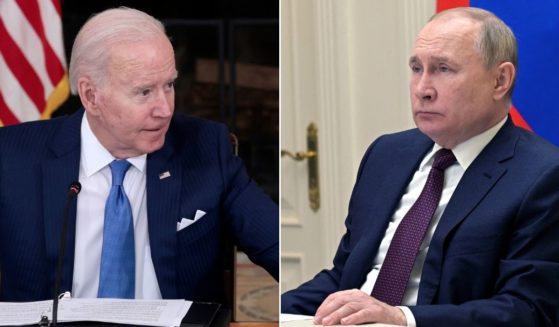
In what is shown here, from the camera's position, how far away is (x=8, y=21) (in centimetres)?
348

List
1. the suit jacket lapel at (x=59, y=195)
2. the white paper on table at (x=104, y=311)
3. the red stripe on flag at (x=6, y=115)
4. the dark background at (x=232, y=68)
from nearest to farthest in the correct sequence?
the white paper on table at (x=104, y=311) → the suit jacket lapel at (x=59, y=195) → the red stripe on flag at (x=6, y=115) → the dark background at (x=232, y=68)

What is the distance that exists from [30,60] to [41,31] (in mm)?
127

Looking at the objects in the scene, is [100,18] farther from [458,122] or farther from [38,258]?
[458,122]

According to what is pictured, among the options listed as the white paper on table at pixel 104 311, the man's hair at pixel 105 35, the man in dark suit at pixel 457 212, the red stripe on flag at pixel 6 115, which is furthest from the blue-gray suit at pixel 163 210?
the man in dark suit at pixel 457 212

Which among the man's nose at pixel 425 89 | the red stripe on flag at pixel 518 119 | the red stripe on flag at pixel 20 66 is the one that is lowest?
the red stripe on flag at pixel 20 66

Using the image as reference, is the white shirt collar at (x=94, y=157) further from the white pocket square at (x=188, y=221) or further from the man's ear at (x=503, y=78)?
the man's ear at (x=503, y=78)

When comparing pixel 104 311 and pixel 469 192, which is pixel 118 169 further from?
pixel 469 192

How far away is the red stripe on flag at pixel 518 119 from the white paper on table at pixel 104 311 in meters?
0.92

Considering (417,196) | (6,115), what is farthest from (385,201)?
(6,115)

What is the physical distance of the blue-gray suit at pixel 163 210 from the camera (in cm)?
261

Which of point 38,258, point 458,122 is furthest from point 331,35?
point 38,258

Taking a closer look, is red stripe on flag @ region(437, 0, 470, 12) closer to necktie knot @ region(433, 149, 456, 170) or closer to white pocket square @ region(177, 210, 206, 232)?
necktie knot @ region(433, 149, 456, 170)

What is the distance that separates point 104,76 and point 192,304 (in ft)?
2.61

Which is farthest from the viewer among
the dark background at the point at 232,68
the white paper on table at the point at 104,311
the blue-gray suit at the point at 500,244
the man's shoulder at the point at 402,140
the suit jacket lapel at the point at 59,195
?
the dark background at the point at 232,68
